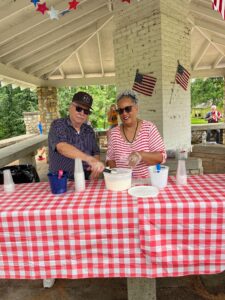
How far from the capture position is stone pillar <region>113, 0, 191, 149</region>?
4668 millimetres

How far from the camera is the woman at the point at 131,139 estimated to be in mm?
2438

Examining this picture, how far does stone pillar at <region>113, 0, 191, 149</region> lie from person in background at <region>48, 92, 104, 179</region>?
251cm

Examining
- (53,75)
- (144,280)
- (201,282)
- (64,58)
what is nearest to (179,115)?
(201,282)

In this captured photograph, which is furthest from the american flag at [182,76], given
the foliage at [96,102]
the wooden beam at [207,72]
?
the foliage at [96,102]

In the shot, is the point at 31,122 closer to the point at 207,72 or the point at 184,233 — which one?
the point at 207,72

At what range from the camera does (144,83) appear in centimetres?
493

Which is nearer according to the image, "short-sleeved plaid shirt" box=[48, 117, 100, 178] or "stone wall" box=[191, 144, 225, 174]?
"short-sleeved plaid shirt" box=[48, 117, 100, 178]

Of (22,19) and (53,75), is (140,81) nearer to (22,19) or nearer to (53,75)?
(22,19)

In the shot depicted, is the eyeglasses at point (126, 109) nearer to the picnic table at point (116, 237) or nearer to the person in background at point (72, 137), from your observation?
the person in background at point (72, 137)

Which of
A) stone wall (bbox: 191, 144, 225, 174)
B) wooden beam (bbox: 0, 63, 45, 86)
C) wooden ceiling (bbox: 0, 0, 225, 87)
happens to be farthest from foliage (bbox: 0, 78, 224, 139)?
stone wall (bbox: 191, 144, 225, 174)

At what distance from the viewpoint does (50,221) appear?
176 cm

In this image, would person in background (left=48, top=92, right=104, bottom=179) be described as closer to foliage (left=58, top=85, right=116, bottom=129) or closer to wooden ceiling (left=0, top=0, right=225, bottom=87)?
wooden ceiling (left=0, top=0, right=225, bottom=87)

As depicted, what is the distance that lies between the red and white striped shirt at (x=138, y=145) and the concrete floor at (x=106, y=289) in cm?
107

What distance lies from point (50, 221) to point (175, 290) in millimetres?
1448
